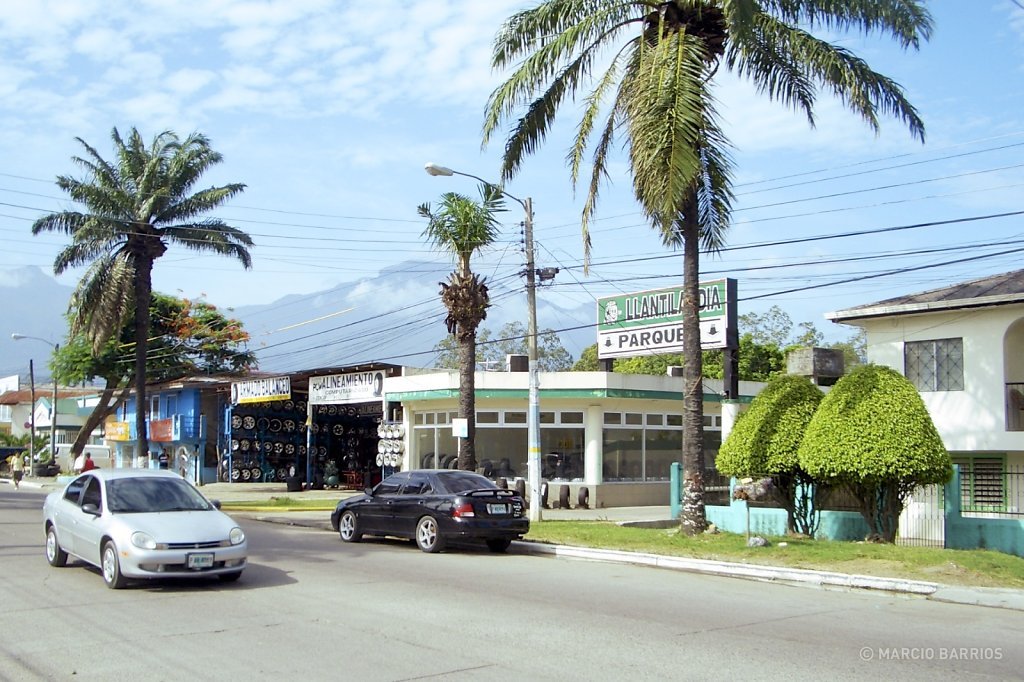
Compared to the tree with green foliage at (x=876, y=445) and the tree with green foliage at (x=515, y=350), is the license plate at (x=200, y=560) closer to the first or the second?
the tree with green foliage at (x=876, y=445)

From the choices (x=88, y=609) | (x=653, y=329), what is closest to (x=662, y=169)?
(x=88, y=609)

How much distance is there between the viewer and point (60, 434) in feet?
237

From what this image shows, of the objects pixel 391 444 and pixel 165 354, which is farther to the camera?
pixel 165 354

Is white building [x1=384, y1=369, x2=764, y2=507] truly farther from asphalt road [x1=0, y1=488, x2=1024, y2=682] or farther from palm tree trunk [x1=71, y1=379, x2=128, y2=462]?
palm tree trunk [x1=71, y1=379, x2=128, y2=462]

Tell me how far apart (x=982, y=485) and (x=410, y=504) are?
1397cm

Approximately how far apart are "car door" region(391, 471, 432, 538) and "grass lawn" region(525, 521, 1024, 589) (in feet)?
8.58

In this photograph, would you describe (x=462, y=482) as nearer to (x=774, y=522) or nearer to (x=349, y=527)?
(x=349, y=527)

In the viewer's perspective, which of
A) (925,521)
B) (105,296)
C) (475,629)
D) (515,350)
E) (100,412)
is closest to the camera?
(475,629)

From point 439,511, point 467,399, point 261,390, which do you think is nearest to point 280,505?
point 467,399

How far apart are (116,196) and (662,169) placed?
23.4 m

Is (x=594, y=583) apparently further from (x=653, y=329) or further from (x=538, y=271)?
(x=653, y=329)

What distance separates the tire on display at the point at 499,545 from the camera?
17.8 m

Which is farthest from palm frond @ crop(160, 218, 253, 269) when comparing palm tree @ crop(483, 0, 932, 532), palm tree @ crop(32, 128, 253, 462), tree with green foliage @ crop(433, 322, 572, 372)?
tree with green foliage @ crop(433, 322, 572, 372)

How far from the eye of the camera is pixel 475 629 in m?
9.70
